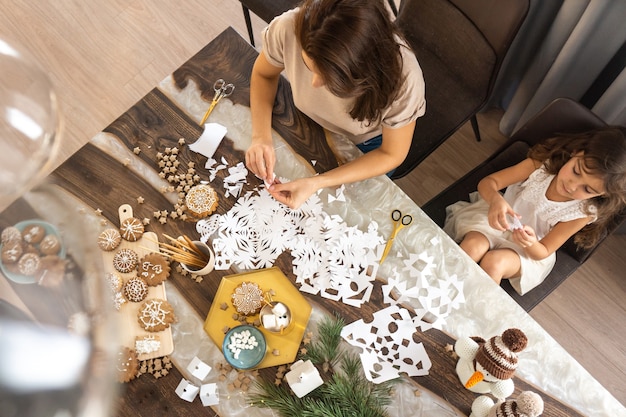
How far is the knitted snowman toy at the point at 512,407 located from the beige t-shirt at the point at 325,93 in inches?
31.3

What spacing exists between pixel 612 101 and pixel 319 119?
1132 millimetres

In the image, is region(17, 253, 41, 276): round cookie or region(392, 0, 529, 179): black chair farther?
region(392, 0, 529, 179): black chair

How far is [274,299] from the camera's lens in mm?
1460

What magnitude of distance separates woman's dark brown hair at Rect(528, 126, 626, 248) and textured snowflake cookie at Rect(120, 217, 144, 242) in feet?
4.14

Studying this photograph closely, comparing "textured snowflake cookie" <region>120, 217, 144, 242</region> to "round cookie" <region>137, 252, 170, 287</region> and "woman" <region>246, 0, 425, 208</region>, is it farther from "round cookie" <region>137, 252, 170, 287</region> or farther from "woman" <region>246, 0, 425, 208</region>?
"woman" <region>246, 0, 425, 208</region>

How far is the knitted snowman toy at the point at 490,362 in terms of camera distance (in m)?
1.20

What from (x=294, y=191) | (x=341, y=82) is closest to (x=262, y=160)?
(x=294, y=191)

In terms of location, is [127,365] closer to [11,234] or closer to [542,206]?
[11,234]

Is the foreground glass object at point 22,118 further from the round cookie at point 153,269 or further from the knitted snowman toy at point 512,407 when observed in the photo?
the knitted snowman toy at point 512,407

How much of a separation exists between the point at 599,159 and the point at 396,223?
605mm

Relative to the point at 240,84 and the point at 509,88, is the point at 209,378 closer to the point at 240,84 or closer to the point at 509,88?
the point at 240,84

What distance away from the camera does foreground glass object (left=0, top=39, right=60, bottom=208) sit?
59 cm

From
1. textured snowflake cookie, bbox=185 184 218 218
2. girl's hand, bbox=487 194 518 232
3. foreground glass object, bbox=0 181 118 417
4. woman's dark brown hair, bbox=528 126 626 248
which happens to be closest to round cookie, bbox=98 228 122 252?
textured snowflake cookie, bbox=185 184 218 218

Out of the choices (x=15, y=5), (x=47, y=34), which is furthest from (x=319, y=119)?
(x=15, y=5)
